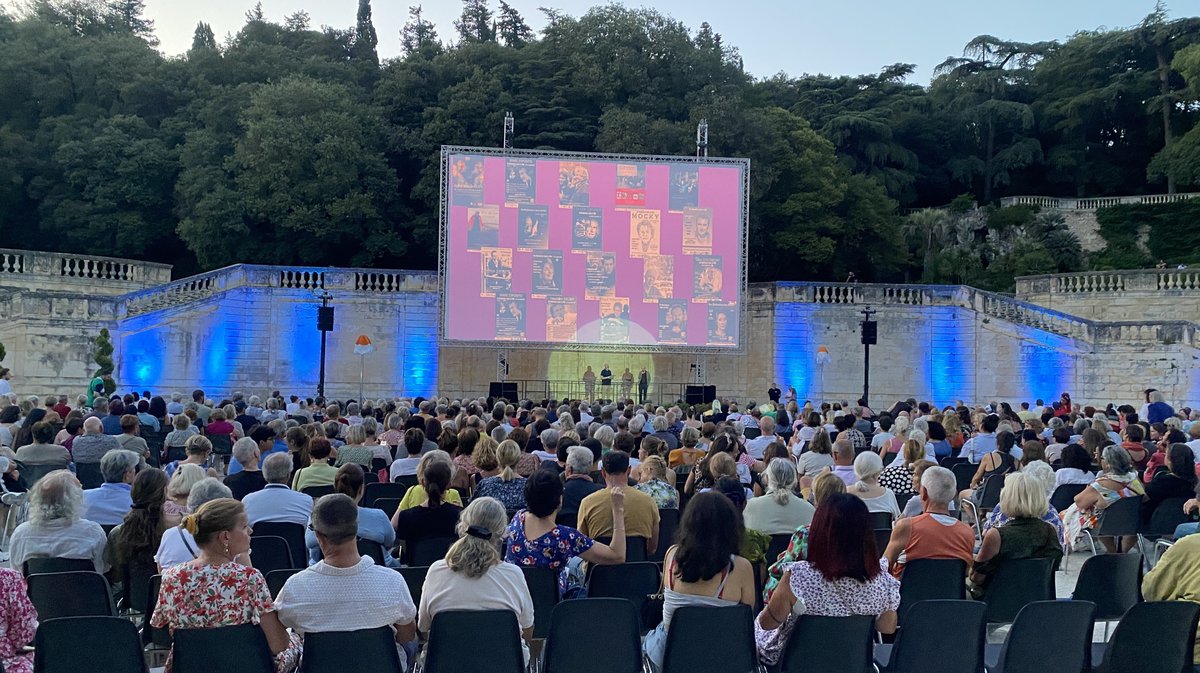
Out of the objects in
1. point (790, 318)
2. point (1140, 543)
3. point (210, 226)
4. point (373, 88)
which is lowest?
point (1140, 543)

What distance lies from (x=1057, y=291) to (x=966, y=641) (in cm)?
2706

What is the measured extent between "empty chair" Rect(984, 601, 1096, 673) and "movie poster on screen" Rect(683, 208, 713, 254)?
65.8ft

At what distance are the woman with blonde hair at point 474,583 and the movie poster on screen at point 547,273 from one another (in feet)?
64.0

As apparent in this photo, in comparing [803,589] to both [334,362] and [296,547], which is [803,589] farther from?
[334,362]

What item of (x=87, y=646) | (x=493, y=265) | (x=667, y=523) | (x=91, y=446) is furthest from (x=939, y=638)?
(x=493, y=265)

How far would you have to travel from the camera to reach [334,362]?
27.1 meters

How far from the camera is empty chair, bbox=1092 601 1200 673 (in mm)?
4914

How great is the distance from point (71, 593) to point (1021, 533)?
475 cm

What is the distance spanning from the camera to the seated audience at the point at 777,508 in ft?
23.1

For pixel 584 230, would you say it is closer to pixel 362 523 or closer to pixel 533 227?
pixel 533 227

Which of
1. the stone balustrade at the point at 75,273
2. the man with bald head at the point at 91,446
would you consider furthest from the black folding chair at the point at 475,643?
the stone balustrade at the point at 75,273

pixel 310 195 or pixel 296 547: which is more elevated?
pixel 310 195

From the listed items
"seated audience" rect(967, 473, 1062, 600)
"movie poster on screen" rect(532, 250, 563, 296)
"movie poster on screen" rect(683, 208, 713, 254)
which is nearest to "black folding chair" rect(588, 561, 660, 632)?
"seated audience" rect(967, 473, 1062, 600)

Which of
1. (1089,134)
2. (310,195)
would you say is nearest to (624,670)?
(310,195)
